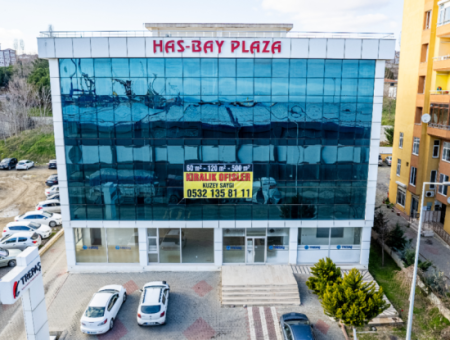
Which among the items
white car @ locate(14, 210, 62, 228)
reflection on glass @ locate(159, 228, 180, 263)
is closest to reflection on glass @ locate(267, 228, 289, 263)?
reflection on glass @ locate(159, 228, 180, 263)

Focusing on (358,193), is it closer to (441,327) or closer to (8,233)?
(441,327)

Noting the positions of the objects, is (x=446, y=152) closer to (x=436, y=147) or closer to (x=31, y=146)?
(x=436, y=147)

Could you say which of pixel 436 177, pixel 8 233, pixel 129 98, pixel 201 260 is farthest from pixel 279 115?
pixel 8 233

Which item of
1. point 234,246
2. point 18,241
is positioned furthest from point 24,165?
point 234,246

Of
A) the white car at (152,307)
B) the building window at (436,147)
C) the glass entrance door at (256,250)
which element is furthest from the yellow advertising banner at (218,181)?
the building window at (436,147)

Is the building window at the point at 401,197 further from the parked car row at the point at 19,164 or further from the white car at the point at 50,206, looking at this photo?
the parked car row at the point at 19,164

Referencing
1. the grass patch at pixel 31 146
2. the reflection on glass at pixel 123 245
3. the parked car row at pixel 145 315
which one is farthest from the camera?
the grass patch at pixel 31 146
